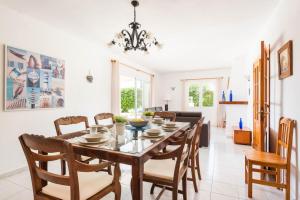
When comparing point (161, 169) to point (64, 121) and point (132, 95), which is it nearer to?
point (64, 121)

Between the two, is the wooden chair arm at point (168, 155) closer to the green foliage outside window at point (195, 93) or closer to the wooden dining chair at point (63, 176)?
the wooden dining chair at point (63, 176)

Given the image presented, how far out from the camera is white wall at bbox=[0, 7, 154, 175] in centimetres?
247

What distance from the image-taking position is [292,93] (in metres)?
1.85

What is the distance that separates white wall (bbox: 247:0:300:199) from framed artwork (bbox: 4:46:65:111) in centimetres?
355

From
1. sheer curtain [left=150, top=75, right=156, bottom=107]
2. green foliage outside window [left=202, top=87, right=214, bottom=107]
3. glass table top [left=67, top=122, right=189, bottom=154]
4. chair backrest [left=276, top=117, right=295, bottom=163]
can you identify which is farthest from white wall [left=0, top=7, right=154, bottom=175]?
green foliage outside window [left=202, top=87, right=214, bottom=107]

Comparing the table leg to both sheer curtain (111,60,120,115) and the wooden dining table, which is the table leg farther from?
sheer curtain (111,60,120,115)

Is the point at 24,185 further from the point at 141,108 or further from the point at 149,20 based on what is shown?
the point at 141,108

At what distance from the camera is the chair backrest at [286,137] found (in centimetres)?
174

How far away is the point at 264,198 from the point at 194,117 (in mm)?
2111

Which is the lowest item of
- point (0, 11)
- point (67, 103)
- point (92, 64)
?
point (67, 103)

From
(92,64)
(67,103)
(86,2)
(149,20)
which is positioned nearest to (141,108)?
(92,64)

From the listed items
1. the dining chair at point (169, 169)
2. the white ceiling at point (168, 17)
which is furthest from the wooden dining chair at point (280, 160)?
the white ceiling at point (168, 17)

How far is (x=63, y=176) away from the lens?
112 cm

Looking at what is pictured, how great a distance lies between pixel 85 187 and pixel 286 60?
2479 mm
